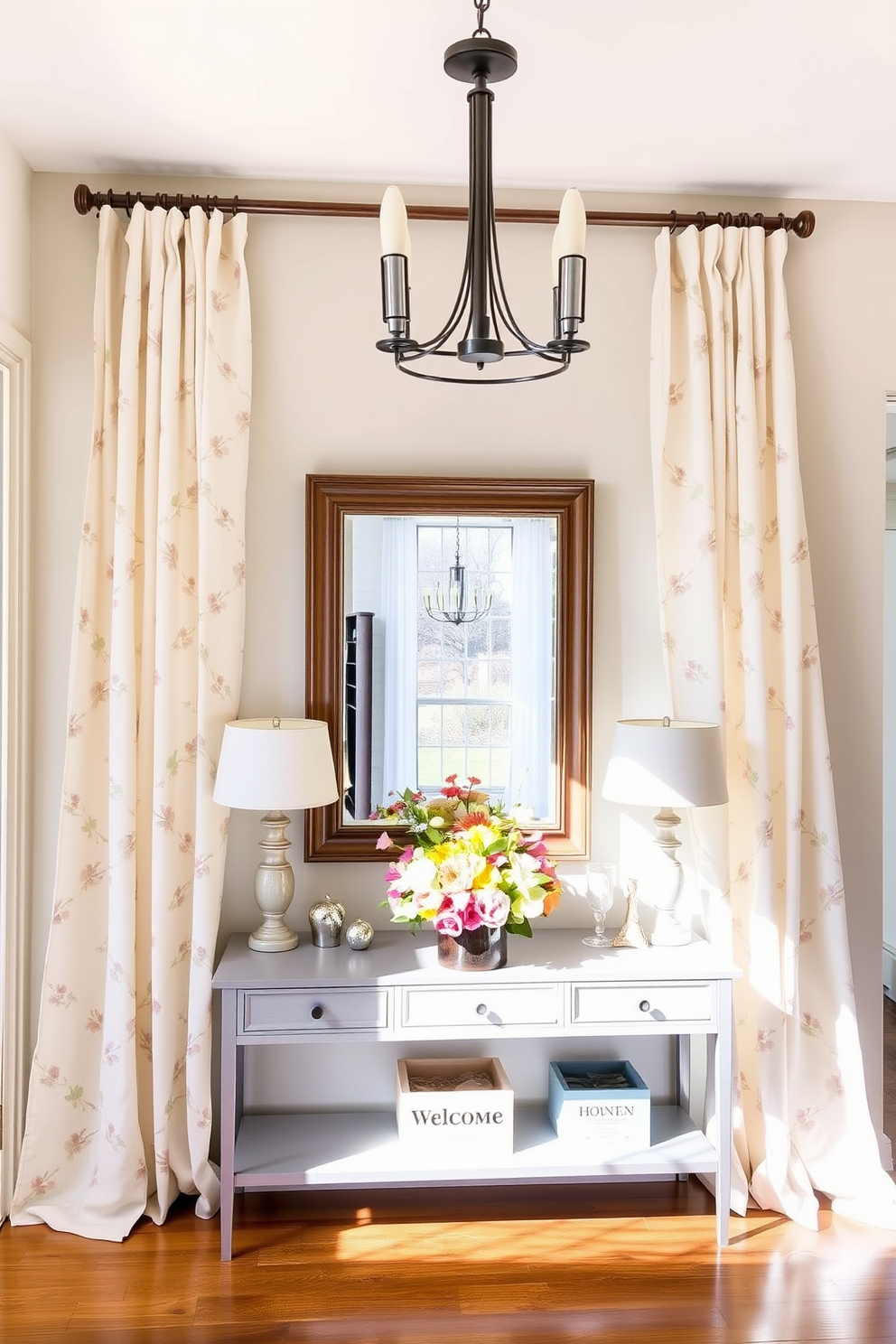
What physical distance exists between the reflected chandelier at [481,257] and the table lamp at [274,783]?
3.74 ft

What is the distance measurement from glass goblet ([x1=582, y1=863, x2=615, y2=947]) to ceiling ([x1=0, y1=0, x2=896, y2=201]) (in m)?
1.90

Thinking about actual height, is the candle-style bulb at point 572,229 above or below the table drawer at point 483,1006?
above

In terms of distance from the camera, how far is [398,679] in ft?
9.28

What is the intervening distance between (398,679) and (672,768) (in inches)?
31.7

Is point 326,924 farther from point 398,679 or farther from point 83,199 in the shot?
point 83,199

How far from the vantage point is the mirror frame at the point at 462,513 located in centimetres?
278

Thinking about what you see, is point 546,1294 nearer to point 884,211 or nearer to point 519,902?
point 519,902

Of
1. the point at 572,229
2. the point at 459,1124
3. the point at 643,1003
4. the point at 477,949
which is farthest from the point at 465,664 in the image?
the point at 572,229

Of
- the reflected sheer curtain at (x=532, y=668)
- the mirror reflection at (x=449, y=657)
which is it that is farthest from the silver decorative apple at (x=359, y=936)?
the reflected sheer curtain at (x=532, y=668)

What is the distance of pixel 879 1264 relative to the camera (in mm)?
2467

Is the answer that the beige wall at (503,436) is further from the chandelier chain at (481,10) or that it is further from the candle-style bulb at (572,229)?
the candle-style bulb at (572,229)

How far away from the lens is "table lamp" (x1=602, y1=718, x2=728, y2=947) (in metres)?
2.50

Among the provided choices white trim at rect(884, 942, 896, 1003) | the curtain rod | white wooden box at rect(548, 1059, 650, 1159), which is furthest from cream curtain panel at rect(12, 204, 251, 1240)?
white trim at rect(884, 942, 896, 1003)

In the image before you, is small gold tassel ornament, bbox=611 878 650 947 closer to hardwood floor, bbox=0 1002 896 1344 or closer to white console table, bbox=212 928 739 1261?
white console table, bbox=212 928 739 1261
